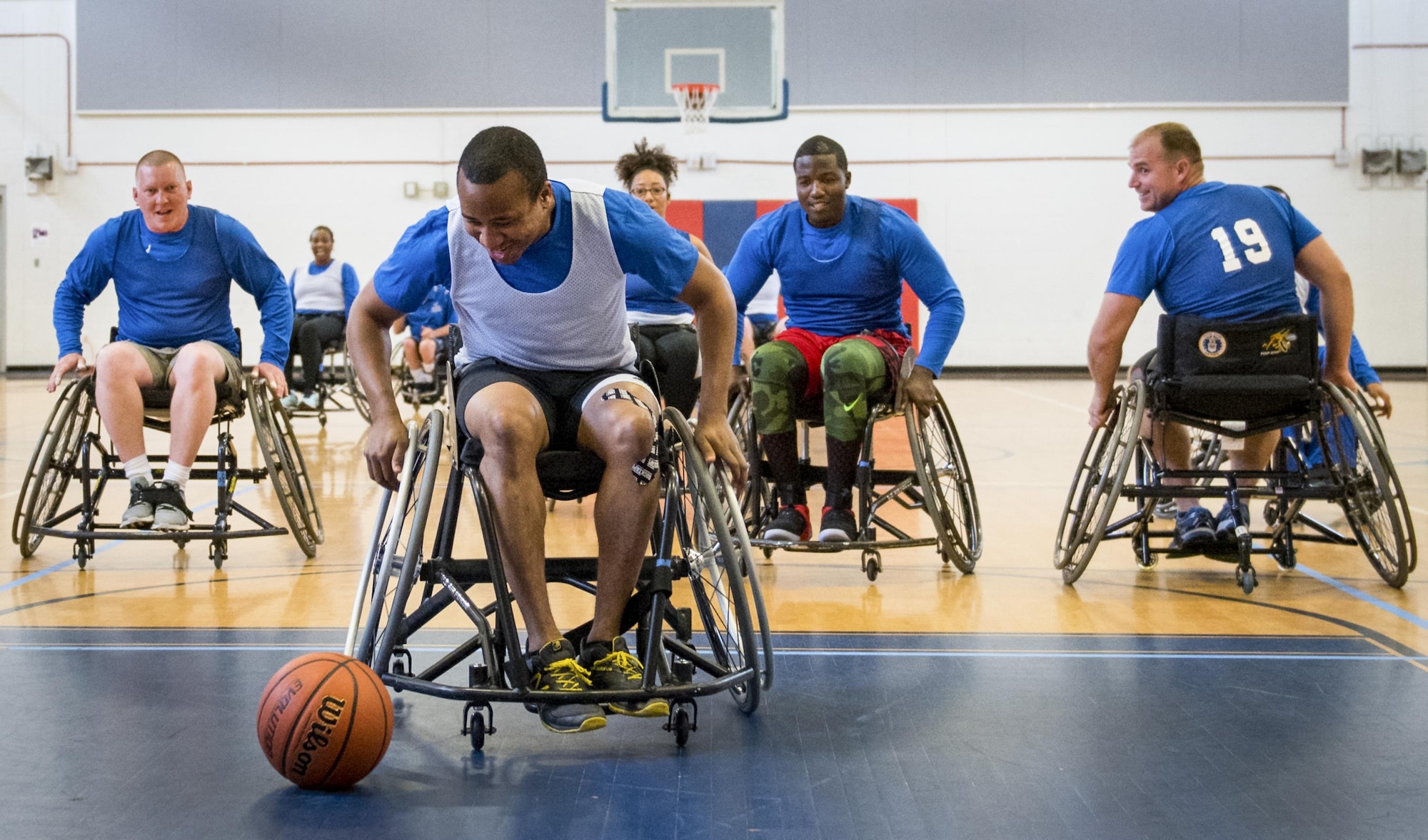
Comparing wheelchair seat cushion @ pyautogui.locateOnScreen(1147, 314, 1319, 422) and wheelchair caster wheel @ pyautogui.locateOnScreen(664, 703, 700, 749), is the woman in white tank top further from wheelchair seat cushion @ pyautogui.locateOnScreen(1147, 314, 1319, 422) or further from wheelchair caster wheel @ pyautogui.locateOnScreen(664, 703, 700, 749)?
wheelchair caster wheel @ pyautogui.locateOnScreen(664, 703, 700, 749)

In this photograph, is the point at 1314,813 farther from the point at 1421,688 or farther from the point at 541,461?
the point at 541,461

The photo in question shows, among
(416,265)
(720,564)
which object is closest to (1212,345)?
(720,564)

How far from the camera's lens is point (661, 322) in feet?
14.5

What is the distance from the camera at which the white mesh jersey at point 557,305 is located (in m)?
2.30

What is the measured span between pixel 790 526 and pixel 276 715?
193 centimetres

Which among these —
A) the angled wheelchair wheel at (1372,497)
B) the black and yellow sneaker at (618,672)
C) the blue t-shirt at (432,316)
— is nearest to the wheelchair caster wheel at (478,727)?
the black and yellow sneaker at (618,672)

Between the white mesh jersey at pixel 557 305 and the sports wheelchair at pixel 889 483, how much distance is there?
124cm

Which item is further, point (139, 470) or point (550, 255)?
point (139, 470)

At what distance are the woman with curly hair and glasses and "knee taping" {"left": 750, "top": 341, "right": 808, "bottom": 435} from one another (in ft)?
1.25

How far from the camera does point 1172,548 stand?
3.66 meters

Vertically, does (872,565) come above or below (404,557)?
below

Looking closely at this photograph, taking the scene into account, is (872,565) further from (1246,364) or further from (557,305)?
(557,305)

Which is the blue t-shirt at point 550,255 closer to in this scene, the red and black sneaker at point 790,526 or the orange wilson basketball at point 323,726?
the orange wilson basketball at point 323,726

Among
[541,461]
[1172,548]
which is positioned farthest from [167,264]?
[1172,548]
